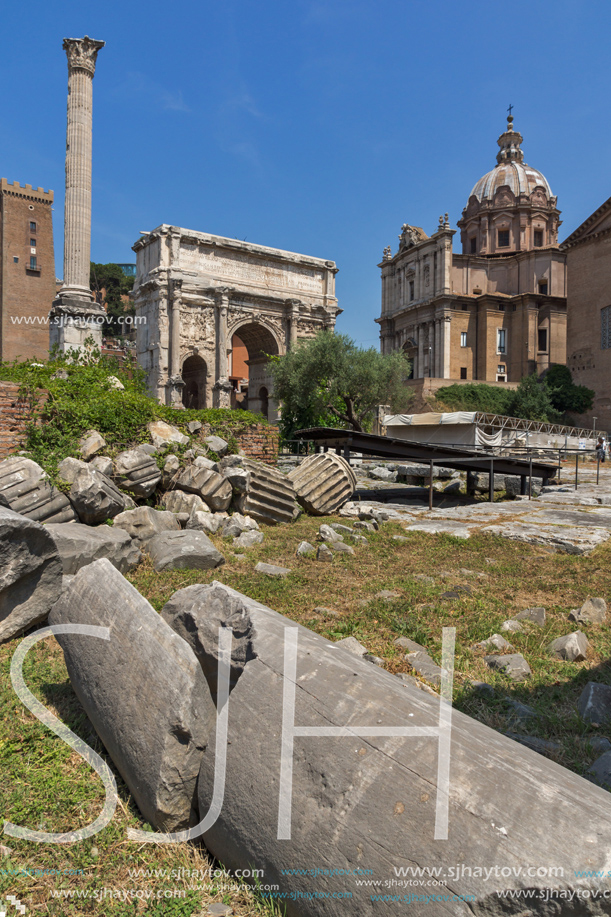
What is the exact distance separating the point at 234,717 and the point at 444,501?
470 inches

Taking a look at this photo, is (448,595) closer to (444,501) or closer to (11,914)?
(11,914)

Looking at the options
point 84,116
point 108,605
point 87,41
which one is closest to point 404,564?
point 108,605

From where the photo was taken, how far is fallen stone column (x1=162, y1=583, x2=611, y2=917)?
4.36 feet

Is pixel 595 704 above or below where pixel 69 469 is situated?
below

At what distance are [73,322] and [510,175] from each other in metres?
49.6

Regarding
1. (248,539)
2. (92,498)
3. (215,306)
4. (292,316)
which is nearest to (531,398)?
(292,316)

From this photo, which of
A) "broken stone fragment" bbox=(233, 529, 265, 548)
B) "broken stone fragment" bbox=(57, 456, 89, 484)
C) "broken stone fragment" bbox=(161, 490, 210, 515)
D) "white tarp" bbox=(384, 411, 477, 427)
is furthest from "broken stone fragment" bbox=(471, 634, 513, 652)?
"white tarp" bbox=(384, 411, 477, 427)

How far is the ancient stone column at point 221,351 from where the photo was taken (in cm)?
2756

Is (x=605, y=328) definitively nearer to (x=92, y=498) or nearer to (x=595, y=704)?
(x=92, y=498)

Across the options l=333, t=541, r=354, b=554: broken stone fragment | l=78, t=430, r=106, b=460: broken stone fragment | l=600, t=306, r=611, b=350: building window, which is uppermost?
l=600, t=306, r=611, b=350: building window

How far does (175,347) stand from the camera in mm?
27109

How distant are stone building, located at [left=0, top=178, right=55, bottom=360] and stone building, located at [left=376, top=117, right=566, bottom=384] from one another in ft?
96.1

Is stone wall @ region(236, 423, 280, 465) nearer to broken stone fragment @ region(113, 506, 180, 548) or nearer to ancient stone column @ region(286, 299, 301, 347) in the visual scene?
broken stone fragment @ region(113, 506, 180, 548)

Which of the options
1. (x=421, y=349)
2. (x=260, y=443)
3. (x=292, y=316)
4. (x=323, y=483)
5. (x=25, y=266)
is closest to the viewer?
(x=323, y=483)
